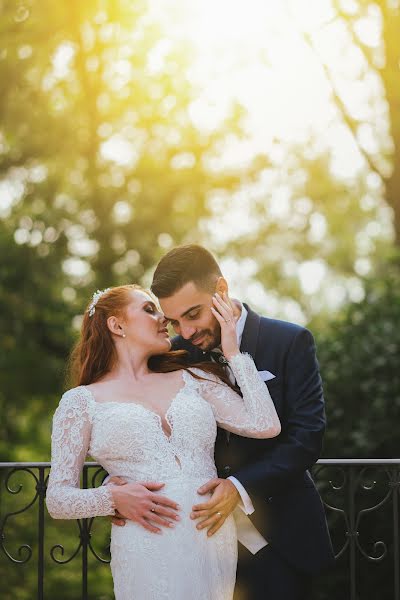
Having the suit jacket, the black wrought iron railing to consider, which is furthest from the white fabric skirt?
the black wrought iron railing

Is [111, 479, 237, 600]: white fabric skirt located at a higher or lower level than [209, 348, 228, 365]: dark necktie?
lower

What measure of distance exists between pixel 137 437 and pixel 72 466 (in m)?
0.27

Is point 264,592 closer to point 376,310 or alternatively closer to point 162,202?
point 376,310

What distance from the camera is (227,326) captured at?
3.59m

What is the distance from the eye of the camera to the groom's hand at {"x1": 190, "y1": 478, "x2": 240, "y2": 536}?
10.9ft

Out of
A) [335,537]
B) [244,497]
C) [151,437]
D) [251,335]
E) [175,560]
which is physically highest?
[251,335]

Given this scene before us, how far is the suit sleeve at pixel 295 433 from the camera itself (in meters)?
3.41

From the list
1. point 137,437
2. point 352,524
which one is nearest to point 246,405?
point 137,437

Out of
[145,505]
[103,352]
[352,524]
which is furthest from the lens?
[352,524]

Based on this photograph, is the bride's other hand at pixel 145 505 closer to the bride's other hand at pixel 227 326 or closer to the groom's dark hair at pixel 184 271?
the bride's other hand at pixel 227 326

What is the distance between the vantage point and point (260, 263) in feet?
65.8

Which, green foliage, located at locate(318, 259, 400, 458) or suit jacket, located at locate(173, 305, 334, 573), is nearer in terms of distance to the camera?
suit jacket, located at locate(173, 305, 334, 573)

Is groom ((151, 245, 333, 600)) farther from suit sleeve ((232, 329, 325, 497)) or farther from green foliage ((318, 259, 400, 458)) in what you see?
green foliage ((318, 259, 400, 458))

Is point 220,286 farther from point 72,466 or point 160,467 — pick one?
point 72,466
